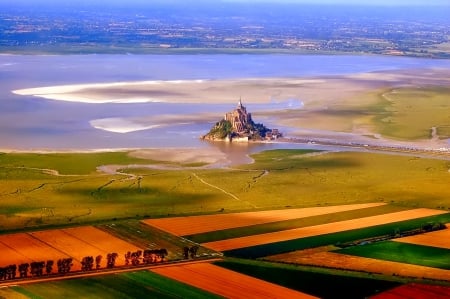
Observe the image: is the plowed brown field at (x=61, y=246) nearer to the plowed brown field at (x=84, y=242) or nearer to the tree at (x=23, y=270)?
the plowed brown field at (x=84, y=242)

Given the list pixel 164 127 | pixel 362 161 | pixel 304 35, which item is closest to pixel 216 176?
pixel 362 161

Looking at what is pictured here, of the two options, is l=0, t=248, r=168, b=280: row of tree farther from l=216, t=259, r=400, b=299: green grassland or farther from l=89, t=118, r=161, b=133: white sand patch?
l=89, t=118, r=161, b=133: white sand patch

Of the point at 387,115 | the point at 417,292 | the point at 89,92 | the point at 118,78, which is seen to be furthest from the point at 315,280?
the point at 118,78

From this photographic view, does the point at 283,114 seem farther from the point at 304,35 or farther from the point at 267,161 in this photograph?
the point at 304,35

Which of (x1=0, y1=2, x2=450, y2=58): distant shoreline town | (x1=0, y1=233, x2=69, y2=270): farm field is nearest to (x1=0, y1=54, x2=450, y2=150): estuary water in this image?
(x1=0, y1=2, x2=450, y2=58): distant shoreline town

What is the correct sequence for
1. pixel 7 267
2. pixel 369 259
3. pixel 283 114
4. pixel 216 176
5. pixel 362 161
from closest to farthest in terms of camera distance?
pixel 7 267 < pixel 369 259 < pixel 216 176 < pixel 362 161 < pixel 283 114

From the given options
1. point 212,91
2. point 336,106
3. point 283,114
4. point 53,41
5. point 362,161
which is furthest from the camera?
point 53,41

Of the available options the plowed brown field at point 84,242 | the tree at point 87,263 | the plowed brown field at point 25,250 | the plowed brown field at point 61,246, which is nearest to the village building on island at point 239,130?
the plowed brown field at point 84,242

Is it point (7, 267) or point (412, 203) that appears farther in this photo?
point (412, 203)
